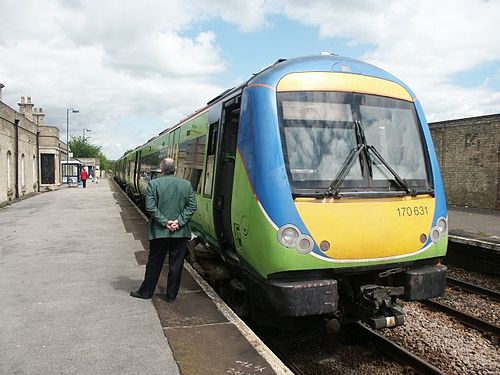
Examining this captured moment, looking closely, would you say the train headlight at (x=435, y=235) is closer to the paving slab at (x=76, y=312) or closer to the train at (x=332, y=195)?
the train at (x=332, y=195)

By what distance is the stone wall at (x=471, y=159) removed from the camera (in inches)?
700

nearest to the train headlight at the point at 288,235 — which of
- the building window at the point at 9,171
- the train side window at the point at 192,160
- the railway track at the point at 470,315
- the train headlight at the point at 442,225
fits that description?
the train headlight at the point at 442,225

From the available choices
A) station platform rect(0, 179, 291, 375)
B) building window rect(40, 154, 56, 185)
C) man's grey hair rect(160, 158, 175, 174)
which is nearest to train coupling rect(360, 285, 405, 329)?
station platform rect(0, 179, 291, 375)

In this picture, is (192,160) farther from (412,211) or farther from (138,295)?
(412,211)

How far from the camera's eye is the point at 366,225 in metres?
4.17

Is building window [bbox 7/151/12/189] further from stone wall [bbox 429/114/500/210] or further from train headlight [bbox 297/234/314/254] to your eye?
train headlight [bbox 297/234/314/254]

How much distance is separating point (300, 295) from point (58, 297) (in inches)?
125

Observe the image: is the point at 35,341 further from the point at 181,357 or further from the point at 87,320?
the point at 181,357

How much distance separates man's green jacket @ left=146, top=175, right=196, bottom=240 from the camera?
5.03 metres

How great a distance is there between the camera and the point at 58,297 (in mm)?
5469

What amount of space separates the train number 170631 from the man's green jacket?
2.22 metres

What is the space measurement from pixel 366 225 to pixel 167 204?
218 centimetres

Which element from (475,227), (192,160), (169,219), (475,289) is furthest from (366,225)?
(475,227)

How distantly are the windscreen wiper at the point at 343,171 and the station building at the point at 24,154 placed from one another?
18.1 meters
